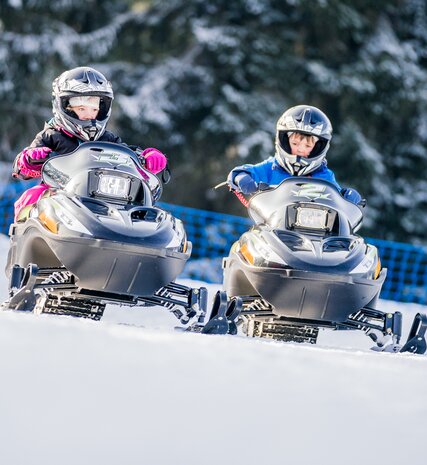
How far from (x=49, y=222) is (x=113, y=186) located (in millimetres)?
494

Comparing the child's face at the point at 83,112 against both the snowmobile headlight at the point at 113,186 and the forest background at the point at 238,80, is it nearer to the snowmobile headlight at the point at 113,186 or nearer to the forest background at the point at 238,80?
the snowmobile headlight at the point at 113,186

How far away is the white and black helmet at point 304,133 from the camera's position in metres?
8.37

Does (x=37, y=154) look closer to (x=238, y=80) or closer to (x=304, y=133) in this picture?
(x=304, y=133)

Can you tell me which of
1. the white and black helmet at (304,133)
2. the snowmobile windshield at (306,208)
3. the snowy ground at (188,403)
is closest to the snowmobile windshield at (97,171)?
the snowmobile windshield at (306,208)

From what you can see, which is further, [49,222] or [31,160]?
[31,160]

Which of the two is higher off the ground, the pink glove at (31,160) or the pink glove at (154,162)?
the pink glove at (154,162)

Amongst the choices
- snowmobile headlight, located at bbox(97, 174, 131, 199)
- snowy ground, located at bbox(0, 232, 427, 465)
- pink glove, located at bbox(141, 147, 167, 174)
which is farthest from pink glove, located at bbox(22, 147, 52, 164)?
snowy ground, located at bbox(0, 232, 427, 465)

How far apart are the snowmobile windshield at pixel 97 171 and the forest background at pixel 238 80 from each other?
37.0 ft

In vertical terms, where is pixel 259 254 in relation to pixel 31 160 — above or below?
below

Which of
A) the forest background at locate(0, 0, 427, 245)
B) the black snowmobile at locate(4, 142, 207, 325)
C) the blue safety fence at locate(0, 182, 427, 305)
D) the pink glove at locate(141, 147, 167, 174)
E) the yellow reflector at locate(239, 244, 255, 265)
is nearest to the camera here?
the black snowmobile at locate(4, 142, 207, 325)

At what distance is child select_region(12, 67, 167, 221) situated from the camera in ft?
25.6

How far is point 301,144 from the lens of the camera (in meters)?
8.46

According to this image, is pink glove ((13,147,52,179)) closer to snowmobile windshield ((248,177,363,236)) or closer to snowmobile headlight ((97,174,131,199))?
snowmobile headlight ((97,174,131,199))

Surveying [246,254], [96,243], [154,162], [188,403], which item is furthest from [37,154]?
[188,403]
